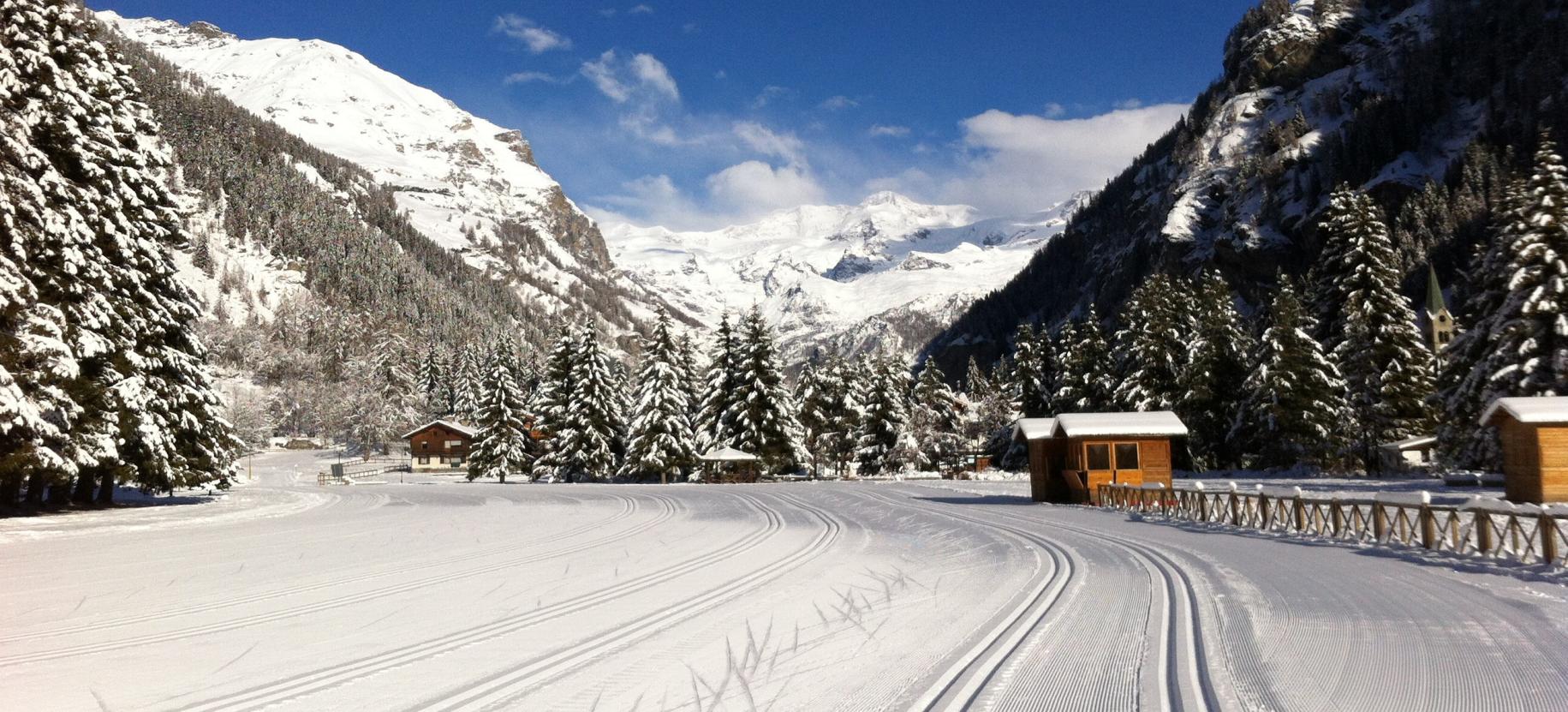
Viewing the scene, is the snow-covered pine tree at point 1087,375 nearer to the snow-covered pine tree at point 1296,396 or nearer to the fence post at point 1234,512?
the snow-covered pine tree at point 1296,396

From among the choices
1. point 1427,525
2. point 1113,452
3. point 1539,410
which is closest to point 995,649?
point 1427,525

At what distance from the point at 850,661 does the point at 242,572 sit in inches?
479

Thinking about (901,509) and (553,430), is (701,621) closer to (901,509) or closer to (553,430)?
(901,509)

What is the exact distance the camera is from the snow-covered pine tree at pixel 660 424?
61.8 meters

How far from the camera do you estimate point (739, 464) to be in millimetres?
63125

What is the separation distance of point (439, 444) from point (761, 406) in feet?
173

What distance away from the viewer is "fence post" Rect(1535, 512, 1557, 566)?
13.5 m

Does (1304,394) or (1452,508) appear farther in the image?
(1304,394)

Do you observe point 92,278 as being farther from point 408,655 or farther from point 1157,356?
point 1157,356

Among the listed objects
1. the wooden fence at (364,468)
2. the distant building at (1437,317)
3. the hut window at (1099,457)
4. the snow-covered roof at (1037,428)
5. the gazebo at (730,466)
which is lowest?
the wooden fence at (364,468)

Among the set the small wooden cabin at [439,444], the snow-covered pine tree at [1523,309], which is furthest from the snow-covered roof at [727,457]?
the small wooden cabin at [439,444]

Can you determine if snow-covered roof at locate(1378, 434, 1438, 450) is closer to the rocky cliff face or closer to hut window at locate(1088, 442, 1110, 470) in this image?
hut window at locate(1088, 442, 1110, 470)

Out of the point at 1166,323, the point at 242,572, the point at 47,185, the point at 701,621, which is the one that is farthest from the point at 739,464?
the point at 701,621

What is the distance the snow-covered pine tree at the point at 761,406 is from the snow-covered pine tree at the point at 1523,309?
127 feet
